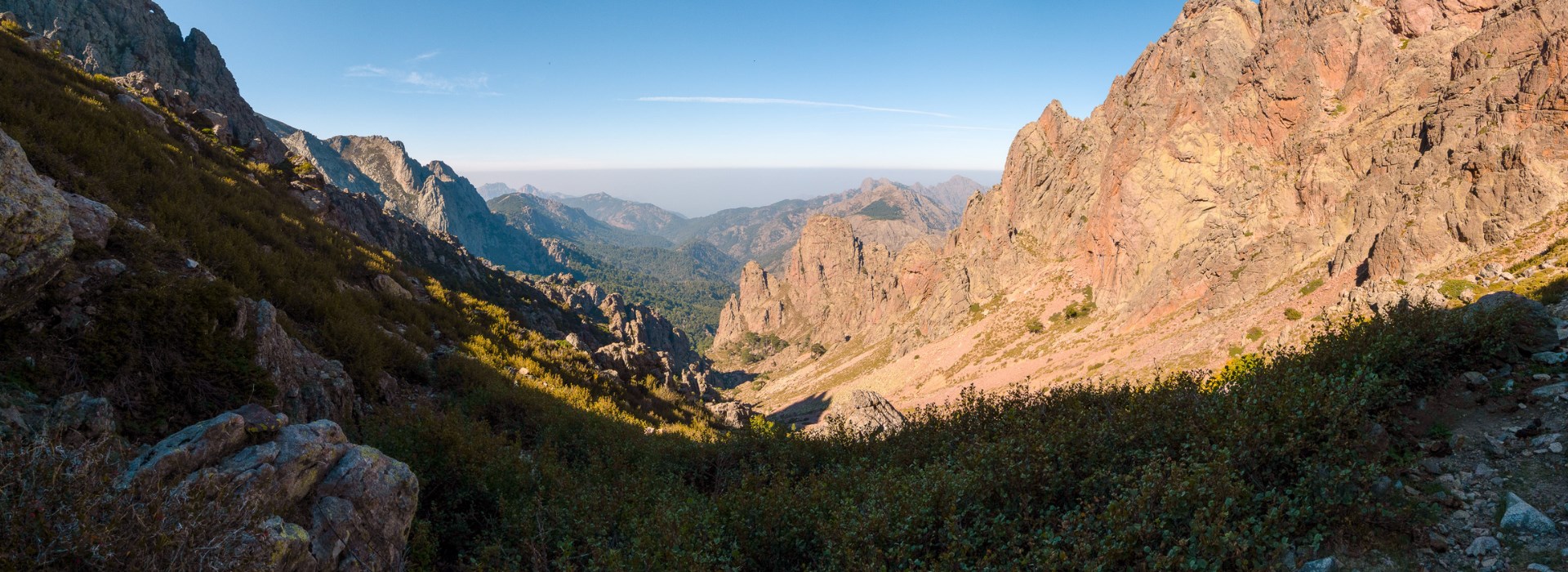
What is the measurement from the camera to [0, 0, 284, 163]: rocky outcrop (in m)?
76.1

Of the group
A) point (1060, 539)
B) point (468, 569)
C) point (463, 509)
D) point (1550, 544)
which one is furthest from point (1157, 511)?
point (463, 509)

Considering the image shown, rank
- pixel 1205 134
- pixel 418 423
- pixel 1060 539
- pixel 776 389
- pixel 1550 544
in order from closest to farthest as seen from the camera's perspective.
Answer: pixel 1550 544
pixel 1060 539
pixel 418 423
pixel 1205 134
pixel 776 389

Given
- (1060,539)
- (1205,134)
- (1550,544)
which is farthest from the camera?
(1205,134)

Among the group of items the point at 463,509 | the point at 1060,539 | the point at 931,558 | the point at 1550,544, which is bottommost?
the point at 463,509

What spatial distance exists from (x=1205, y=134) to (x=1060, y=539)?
203ft

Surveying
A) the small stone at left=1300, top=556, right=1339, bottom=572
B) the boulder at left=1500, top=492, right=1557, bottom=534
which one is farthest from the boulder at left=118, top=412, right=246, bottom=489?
the boulder at left=1500, top=492, right=1557, bottom=534

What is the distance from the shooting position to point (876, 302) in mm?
151125

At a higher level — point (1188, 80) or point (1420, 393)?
point (1188, 80)

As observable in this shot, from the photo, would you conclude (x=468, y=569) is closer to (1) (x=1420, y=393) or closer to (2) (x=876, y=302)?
(1) (x=1420, y=393)

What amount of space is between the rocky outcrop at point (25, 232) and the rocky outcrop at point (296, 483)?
2.41 m

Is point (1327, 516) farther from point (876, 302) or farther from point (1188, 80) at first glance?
point (876, 302)

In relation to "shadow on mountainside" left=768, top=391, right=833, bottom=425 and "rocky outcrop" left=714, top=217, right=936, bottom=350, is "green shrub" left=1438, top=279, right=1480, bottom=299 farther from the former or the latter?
"rocky outcrop" left=714, top=217, right=936, bottom=350

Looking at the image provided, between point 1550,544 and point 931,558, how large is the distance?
514 centimetres

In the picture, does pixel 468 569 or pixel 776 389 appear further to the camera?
pixel 776 389
